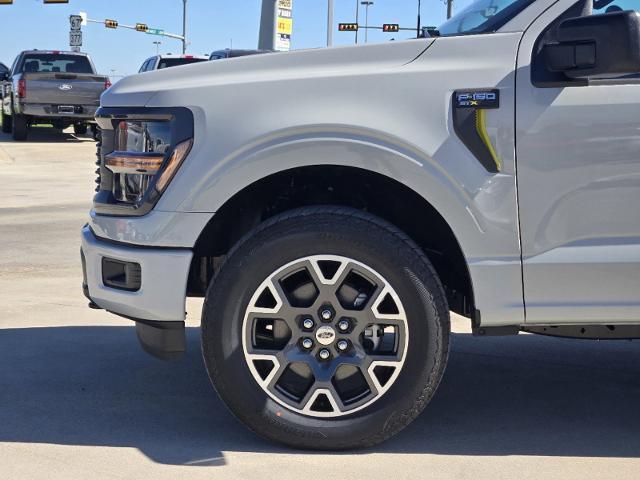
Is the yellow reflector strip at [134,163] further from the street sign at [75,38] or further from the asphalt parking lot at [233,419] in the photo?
the street sign at [75,38]

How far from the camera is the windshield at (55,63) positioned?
23.8m

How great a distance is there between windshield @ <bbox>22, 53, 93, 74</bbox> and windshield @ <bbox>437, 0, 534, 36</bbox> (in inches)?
805

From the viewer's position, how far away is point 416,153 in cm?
376

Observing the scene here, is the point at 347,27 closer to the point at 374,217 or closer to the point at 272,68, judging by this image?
the point at 272,68

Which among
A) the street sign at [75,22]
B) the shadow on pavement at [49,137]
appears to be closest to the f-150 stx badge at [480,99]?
the shadow on pavement at [49,137]

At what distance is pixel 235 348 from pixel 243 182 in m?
0.61

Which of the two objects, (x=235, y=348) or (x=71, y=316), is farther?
(x=71, y=316)

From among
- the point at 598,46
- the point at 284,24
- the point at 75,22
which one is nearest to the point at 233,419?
the point at 598,46

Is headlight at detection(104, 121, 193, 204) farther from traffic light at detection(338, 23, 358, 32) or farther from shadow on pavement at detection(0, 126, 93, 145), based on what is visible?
traffic light at detection(338, 23, 358, 32)

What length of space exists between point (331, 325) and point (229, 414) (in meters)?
0.83

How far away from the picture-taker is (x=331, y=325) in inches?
152

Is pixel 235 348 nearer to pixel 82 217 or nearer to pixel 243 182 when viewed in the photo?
pixel 243 182

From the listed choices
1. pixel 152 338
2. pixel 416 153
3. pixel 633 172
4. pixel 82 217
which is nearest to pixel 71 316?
pixel 152 338

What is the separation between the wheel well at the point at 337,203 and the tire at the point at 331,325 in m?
0.23
